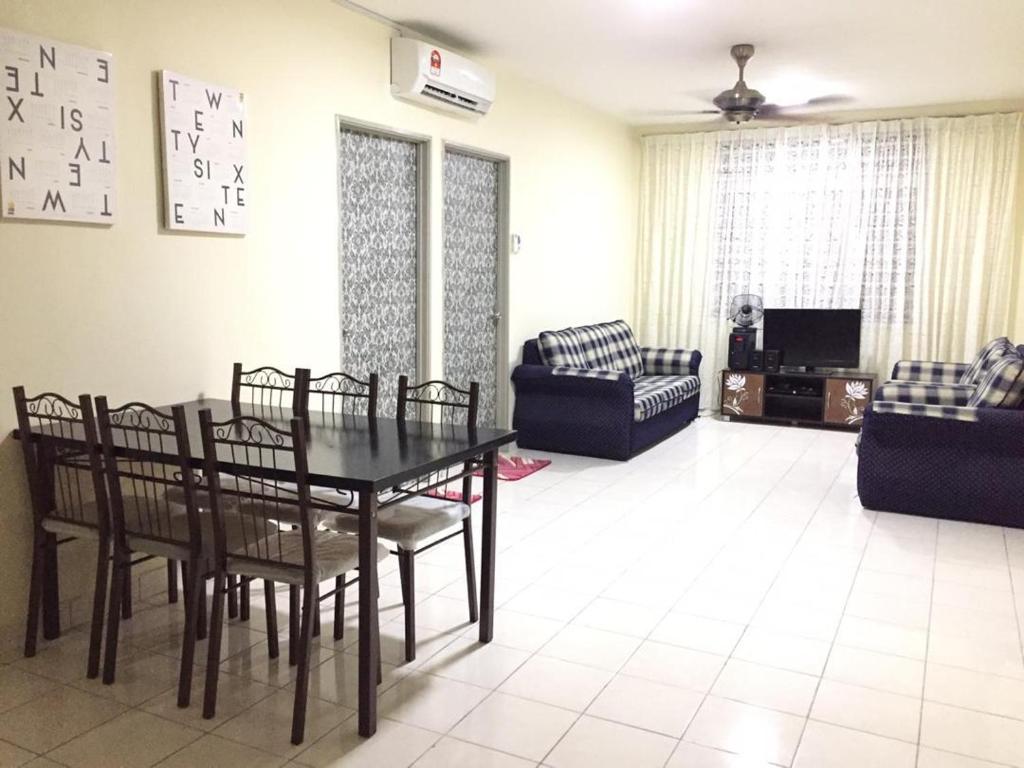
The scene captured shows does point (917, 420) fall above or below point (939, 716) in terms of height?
above

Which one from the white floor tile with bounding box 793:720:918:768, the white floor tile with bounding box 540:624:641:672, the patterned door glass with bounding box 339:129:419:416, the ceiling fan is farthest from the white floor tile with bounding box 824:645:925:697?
the ceiling fan

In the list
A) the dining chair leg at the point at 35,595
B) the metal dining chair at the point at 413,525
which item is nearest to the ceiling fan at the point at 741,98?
the metal dining chair at the point at 413,525

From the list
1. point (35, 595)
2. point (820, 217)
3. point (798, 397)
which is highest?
point (820, 217)

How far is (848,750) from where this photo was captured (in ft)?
8.01

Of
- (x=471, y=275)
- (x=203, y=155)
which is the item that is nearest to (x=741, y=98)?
(x=471, y=275)

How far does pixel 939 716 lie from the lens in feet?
8.64

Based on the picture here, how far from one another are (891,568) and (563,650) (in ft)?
5.89

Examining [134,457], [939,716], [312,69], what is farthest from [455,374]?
[939,716]

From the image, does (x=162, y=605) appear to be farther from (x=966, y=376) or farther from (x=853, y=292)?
(x=853, y=292)

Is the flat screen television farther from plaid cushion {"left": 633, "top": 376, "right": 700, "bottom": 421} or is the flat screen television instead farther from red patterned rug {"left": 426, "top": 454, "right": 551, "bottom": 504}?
red patterned rug {"left": 426, "top": 454, "right": 551, "bottom": 504}

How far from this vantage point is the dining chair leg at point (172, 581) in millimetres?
3414

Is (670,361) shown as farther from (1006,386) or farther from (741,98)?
(1006,386)

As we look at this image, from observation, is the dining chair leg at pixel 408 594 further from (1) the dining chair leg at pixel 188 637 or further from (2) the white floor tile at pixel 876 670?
(2) the white floor tile at pixel 876 670

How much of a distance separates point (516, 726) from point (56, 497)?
6.08ft
